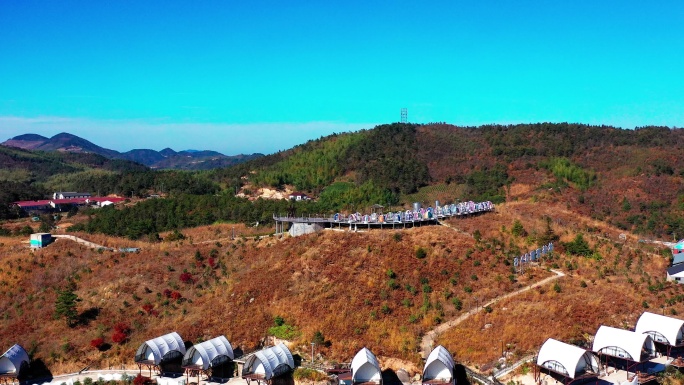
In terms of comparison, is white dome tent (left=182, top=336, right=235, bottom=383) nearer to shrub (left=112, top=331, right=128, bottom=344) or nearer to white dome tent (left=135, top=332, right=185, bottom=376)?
white dome tent (left=135, top=332, right=185, bottom=376)

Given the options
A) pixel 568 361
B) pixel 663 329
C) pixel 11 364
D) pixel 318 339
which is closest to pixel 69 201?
pixel 11 364

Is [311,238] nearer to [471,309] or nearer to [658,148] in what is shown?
[471,309]

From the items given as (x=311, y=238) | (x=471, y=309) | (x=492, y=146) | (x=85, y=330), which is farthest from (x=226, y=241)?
(x=492, y=146)

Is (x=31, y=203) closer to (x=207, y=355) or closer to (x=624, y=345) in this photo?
(x=207, y=355)

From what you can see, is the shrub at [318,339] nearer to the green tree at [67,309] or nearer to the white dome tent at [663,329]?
the green tree at [67,309]

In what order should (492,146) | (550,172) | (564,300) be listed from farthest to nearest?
(492,146), (550,172), (564,300)

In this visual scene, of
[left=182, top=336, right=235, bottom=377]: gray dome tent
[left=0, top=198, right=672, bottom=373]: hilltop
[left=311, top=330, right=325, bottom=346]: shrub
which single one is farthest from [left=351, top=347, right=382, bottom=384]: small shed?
[left=182, top=336, right=235, bottom=377]: gray dome tent
